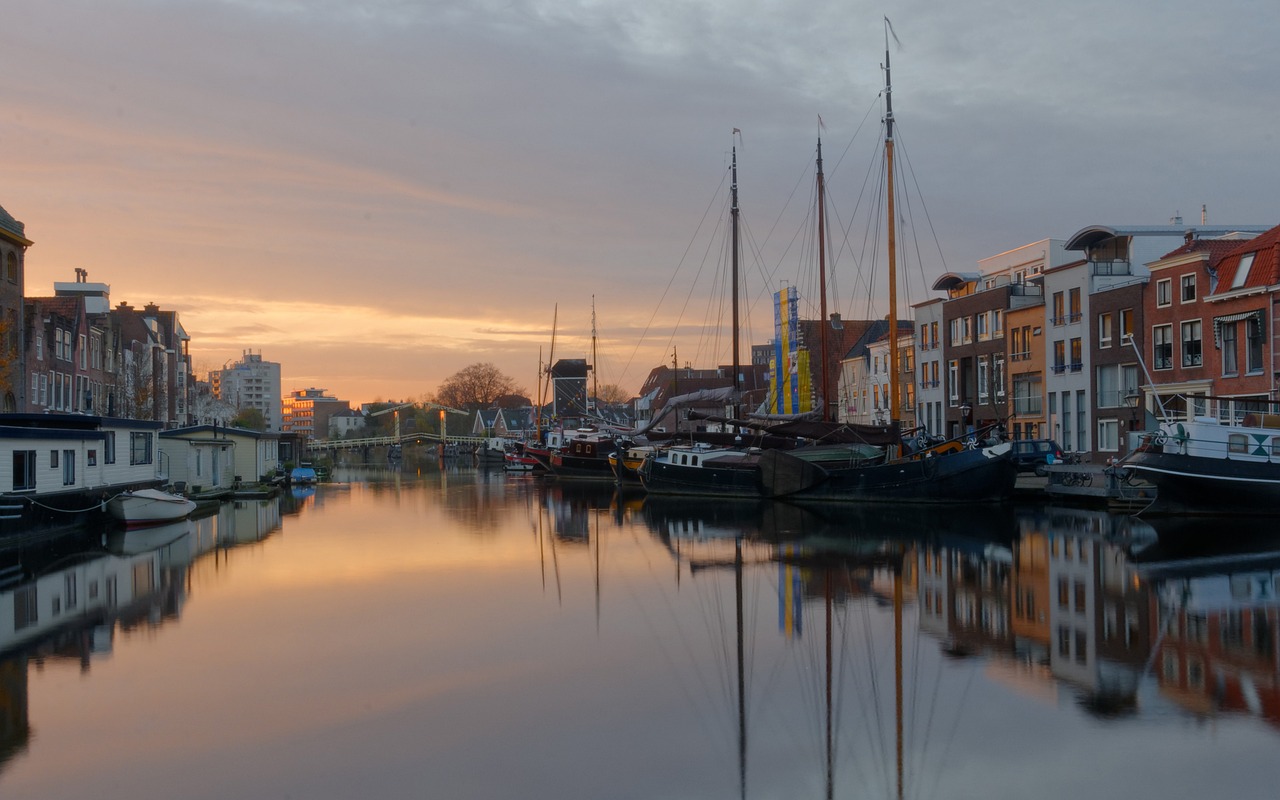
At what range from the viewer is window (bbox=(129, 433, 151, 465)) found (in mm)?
40625

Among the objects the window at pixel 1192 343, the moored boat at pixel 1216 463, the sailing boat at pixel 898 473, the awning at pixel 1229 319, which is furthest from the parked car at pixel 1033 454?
the moored boat at pixel 1216 463

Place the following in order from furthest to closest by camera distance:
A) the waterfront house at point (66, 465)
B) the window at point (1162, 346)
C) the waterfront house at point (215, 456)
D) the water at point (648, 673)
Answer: the waterfront house at point (215, 456)
the window at point (1162, 346)
the waterfront house at point (66, 465)
the water at point (648, 673)

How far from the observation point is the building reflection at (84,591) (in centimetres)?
1560

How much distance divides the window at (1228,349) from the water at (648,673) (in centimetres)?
1513

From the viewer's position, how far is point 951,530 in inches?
1328

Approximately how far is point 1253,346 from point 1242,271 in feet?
9.21

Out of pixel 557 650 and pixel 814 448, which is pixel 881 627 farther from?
pixel 814 448

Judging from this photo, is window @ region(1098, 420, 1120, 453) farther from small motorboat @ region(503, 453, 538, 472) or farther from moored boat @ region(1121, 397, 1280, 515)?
small motorboat @ region(503, 453, 538, 472)

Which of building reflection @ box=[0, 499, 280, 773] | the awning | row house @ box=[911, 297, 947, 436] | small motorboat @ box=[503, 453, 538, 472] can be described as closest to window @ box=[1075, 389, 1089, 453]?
the awning

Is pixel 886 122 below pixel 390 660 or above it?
above

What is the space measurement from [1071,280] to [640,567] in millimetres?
34025

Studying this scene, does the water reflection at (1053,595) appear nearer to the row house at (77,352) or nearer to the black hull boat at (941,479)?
the black hull boat at (941,479)

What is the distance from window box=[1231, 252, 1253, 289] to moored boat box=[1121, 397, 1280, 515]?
767 cm

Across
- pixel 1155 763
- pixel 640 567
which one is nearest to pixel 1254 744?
pixel 1155 763
